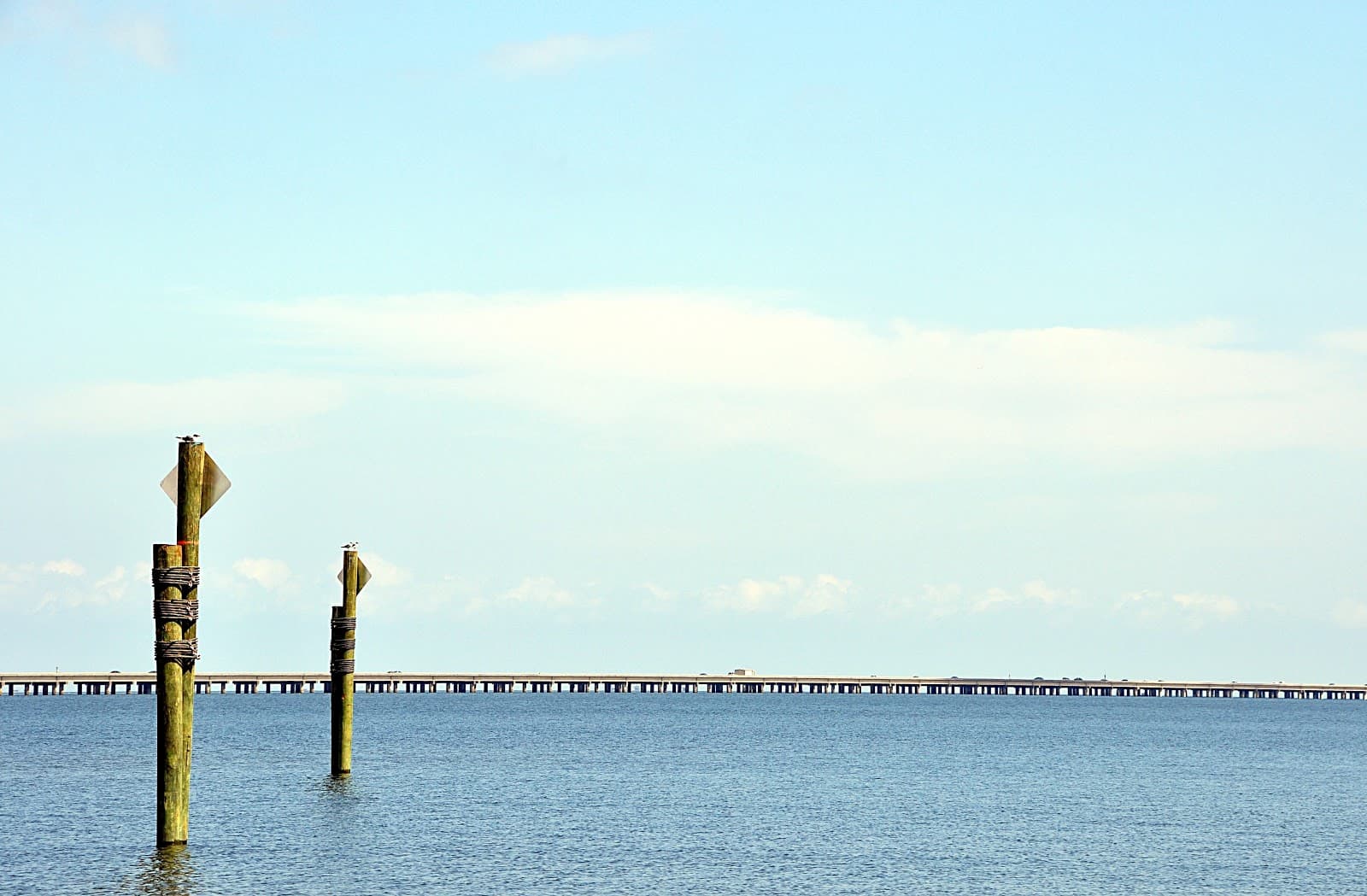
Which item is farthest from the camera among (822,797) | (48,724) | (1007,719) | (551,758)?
(1007,719)

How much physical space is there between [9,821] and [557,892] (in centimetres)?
1958

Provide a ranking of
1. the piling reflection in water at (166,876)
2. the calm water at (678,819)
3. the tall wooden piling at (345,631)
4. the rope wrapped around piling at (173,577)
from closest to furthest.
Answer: the rope wrapped around piling at (173,577)
the piling reflection in water at (166,876)
the calm water at (678,819)
the tall wooden piling at (345,631)

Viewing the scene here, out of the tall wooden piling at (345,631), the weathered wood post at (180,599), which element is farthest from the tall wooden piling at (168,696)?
the tall wooden piling at (345,631)

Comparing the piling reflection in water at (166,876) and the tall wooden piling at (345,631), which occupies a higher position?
the tall wooden piling at (345,631)

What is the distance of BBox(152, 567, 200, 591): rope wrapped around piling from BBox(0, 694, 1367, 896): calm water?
6.24 metres

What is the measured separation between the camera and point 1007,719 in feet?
598

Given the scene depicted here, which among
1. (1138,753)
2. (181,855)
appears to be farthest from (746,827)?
(1138,753)

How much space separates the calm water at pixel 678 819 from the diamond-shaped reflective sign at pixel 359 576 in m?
6.69

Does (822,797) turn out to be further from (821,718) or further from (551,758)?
(821,718)

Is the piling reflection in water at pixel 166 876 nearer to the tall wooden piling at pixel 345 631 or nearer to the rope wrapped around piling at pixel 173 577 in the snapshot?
the rope wrapped around piling at pixel 173 577

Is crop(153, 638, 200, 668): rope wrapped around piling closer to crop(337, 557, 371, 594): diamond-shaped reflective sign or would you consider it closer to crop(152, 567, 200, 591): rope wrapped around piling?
crop(152, 567, 200, 591): rope wrapped around piling

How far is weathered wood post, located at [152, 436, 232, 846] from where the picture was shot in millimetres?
32906

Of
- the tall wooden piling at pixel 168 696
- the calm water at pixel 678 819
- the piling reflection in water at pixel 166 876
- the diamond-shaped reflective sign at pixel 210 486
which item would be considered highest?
the diamond-shaped reflective sign at pixel 210 486

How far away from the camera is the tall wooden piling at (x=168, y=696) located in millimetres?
32875
